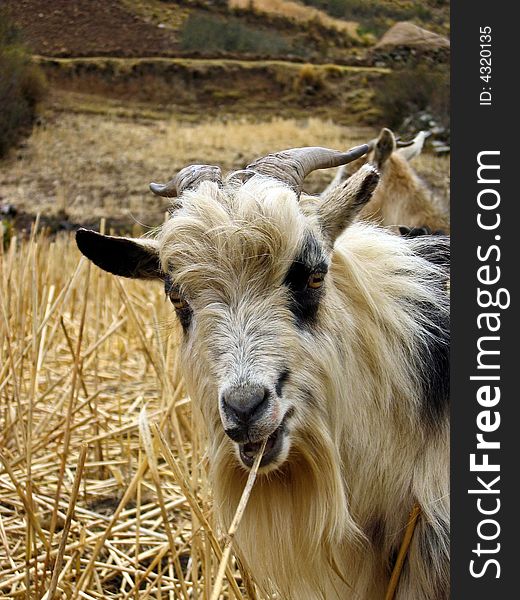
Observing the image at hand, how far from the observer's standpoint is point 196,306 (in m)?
2.29

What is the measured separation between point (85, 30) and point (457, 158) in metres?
5.85

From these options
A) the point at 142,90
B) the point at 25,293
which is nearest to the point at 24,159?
the point at 142,90

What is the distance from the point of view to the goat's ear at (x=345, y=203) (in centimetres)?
234

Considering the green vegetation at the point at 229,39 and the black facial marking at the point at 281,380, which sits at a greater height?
the green vegetation at the point at 229,39

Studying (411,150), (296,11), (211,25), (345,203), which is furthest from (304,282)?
(211,25)

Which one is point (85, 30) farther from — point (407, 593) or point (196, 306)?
point (407, 593)

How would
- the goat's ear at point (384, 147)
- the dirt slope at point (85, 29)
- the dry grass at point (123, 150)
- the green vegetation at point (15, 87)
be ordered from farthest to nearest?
the dry grass at point (123, 150), the green vegetation at point (15, 87), the dirt slope at point (85, 29), the goat's ear at point (384, 147)

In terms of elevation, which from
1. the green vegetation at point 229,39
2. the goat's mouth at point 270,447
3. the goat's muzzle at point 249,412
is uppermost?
the green vegetation at point 229,39

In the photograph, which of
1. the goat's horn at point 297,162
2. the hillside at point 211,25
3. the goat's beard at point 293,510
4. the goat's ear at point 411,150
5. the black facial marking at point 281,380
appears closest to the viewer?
the black facial marking at point 281,380

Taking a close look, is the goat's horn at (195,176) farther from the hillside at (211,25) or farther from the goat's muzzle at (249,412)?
the hillside at (211,25)

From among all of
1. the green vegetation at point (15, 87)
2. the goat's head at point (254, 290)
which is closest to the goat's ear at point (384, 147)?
the green vegetation at point (15, 87)

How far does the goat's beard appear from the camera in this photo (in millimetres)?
2322

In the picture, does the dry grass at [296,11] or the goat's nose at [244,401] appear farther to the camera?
the dry grass at [296,11]

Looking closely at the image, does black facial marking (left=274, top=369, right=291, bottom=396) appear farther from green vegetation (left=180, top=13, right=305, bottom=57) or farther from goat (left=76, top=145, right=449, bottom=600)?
green vegetation (left=180, top=13, right=305, bottom=57)
